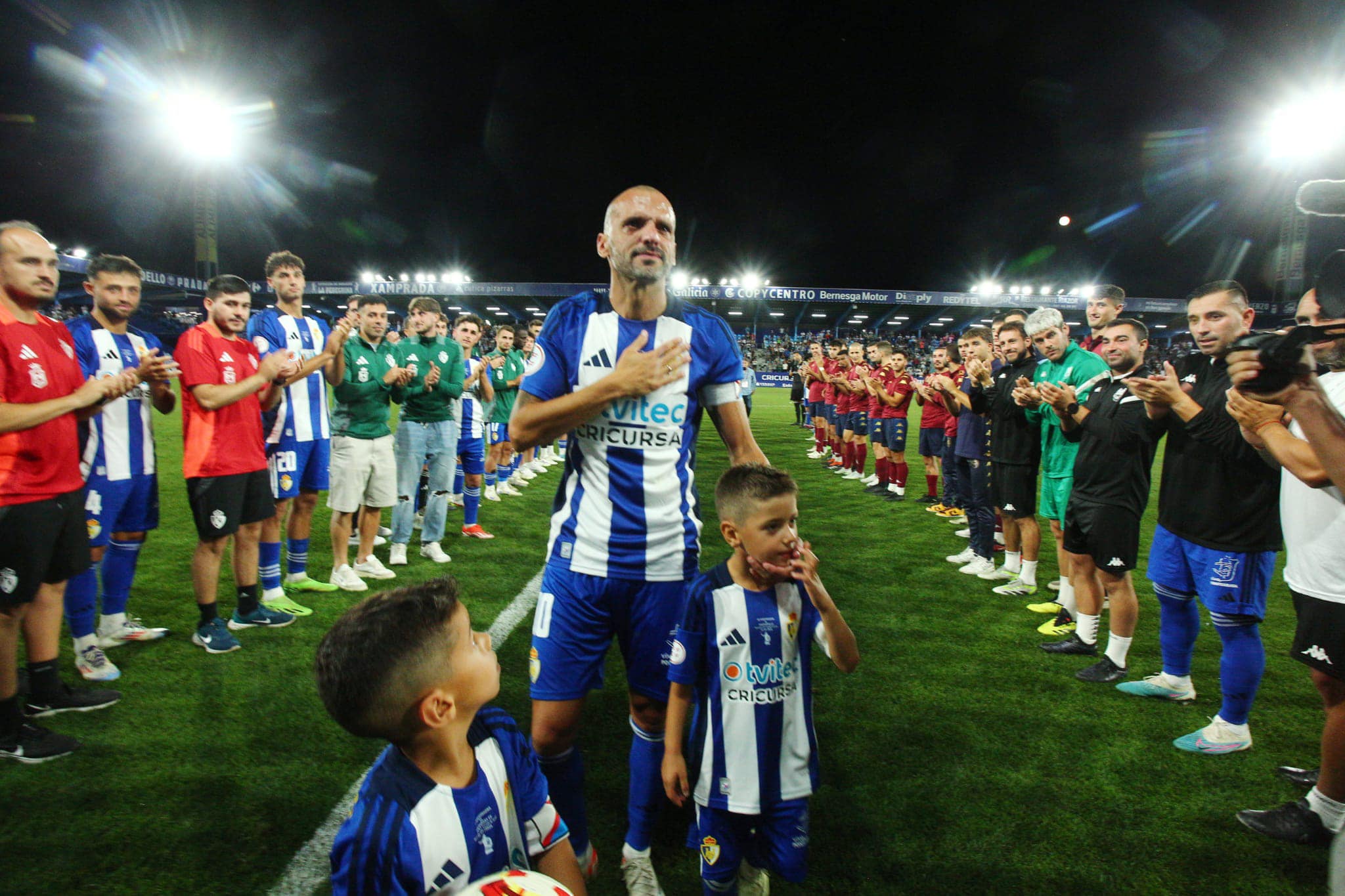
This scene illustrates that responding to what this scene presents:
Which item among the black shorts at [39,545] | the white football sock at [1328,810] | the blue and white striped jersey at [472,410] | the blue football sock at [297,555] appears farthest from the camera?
the blue and white striped jersey at [472,410]

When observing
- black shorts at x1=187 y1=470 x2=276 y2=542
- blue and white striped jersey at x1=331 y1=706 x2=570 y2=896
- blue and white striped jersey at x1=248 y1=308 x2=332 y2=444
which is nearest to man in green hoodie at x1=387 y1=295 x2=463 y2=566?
blue and white striped jersey at x1=248 y1=308 x2=332 y2=444

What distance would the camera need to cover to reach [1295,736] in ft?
11.4

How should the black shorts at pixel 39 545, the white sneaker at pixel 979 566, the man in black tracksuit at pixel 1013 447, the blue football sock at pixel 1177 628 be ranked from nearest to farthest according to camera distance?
the black shorts at pixel 39 545
the blue football sock at pixel 1177 628
the man in black tracksuit at pixel 1013 447
the white sneaker at pixel 979 566

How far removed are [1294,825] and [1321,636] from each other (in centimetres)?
84

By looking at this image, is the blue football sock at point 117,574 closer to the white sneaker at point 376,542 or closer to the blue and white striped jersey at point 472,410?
the white sneaker at point 376,542

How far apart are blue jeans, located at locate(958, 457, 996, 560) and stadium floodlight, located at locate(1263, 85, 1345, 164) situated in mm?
17130

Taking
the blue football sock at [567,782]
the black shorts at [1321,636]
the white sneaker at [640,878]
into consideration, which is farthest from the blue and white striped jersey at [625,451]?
the black shorts at [1321,636]

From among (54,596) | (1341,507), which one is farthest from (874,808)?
(54,596)

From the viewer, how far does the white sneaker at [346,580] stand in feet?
17.9

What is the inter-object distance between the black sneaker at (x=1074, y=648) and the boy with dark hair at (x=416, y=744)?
14.3 feet

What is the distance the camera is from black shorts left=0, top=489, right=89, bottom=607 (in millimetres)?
2889

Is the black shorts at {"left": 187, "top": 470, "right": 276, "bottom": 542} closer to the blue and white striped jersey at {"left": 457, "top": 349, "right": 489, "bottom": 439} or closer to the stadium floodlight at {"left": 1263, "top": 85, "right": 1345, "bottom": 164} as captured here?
the blue and white striped jersey at {"left": 457, "top": 349, "right": 489, "bottom": 439}

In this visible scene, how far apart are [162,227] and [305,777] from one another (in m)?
55.9

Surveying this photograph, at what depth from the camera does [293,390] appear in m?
5.14
